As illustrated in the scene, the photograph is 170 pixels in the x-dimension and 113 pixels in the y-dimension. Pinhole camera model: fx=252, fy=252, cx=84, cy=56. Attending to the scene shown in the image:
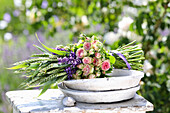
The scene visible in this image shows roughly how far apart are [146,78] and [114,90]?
129 centimetres

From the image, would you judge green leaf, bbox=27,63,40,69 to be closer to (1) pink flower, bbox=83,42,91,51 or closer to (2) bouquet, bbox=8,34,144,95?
(2) bouquet, bbox=8,34,144,95

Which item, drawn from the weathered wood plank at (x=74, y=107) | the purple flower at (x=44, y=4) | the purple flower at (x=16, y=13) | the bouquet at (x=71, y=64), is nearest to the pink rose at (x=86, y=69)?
the bouquet at (x=71, y=64)

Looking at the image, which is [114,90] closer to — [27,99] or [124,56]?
[124,56]

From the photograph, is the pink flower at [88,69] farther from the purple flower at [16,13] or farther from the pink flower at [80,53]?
the purple flower at [16,13]

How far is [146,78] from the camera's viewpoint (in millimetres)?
2252

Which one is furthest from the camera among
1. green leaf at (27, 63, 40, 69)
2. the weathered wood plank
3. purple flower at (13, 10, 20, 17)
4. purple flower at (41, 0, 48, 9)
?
purple flower at (13, 10, 20, 17)

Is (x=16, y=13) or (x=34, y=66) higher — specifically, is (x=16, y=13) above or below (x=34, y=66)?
above

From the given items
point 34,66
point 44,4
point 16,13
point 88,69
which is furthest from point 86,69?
point 16,13

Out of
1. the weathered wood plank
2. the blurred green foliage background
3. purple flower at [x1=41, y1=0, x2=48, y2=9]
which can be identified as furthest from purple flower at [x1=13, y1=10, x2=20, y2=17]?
the weathered wood plank

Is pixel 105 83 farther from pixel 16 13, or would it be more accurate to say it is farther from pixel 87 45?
pixel 16 13

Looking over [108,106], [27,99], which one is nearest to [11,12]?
[27,99]

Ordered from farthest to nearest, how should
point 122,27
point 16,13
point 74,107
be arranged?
point 16,13, point 122,27, point 74,107

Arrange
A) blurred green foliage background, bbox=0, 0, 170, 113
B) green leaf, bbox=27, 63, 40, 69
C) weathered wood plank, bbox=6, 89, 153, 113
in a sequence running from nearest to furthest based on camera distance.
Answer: weathered wood plank, bbox=6, 89, 153, 113, green leaf, bbox=27, 63, 40, 69, blurred green foliage background, bbox=0, 0, 170, 113

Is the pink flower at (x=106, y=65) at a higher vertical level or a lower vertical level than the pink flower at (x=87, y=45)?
lower
